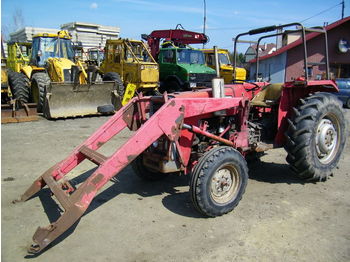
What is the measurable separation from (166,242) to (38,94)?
29.6ft

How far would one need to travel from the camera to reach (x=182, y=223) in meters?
3.45

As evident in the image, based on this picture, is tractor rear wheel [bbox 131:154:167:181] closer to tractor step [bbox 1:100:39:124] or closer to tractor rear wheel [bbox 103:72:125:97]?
tractor step [bbox 1:100:39:124]

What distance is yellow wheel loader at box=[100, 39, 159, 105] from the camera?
11578 mm

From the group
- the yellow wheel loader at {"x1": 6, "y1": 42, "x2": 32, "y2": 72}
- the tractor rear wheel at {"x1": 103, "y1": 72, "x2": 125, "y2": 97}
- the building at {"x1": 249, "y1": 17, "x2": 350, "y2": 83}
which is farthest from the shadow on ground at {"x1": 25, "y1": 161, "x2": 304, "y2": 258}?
the building at {"x1": 249, "y1": 17, "x2": 350, "y2": 83}

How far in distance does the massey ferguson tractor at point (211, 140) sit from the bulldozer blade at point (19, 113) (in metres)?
5.98

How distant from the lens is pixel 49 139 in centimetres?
708

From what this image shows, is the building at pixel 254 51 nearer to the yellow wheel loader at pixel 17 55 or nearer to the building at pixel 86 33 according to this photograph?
the yellow wheel loader at pixel 17 55

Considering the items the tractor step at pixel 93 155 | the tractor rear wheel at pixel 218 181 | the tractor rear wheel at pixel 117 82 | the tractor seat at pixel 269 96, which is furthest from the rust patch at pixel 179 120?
the tractor rear wheel at pixel 117 82

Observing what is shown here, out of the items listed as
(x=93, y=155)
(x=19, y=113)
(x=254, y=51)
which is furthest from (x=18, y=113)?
(x=254, y=51)

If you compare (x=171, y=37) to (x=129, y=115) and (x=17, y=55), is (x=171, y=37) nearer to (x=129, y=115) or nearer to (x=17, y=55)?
(x=17, y=55)

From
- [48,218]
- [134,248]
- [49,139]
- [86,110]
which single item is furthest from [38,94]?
[134,248]

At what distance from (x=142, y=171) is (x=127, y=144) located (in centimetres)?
146

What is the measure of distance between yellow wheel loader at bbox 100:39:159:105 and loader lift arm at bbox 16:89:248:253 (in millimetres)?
7146

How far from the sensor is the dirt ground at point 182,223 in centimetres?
291
